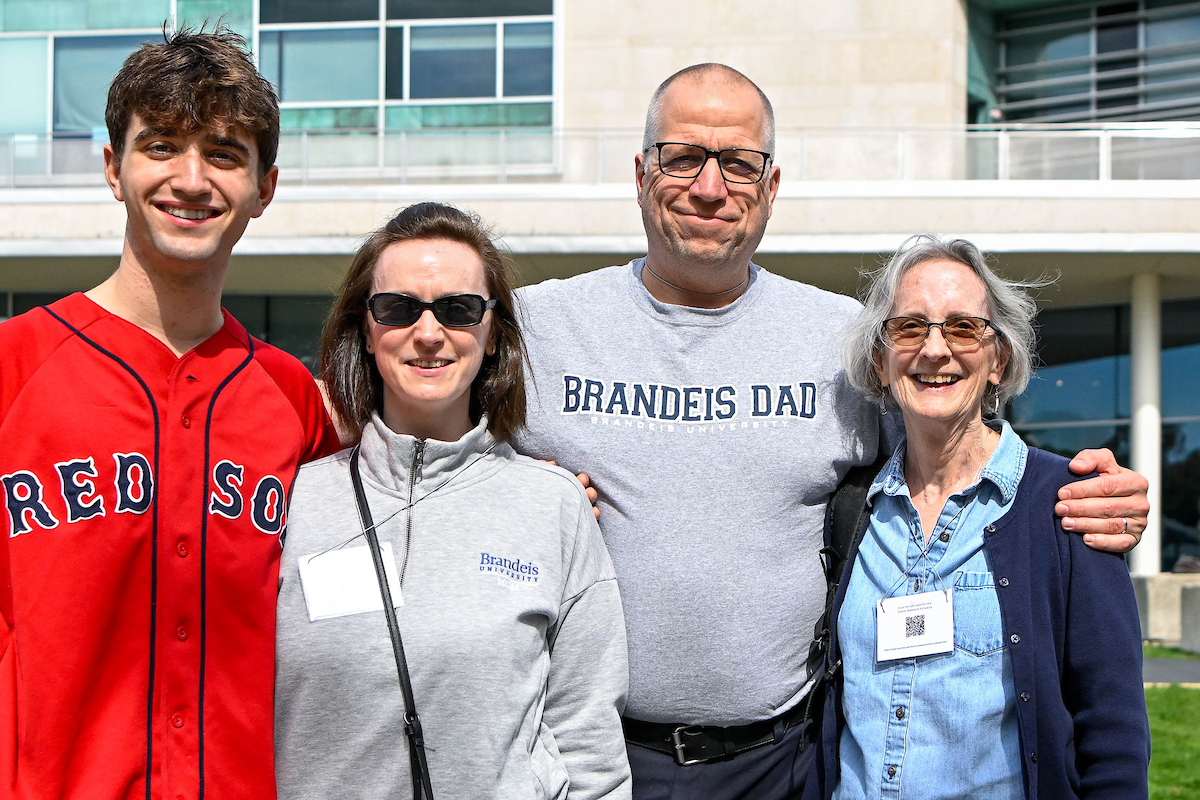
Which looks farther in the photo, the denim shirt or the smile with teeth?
the denim shirt

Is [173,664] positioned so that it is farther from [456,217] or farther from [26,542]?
[456,217]

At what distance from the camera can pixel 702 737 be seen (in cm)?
338

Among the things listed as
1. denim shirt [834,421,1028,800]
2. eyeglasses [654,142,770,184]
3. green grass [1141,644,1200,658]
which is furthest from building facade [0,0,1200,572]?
denim shirt [834,421,1028,800]

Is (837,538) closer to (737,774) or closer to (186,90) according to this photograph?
(737,774)

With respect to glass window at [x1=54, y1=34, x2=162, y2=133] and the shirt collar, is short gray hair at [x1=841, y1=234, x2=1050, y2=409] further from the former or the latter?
glass window at [x1=54, y1=34, x2=162, y2=133]

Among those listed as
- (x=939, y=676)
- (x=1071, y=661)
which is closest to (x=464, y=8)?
(x=939, y=676)

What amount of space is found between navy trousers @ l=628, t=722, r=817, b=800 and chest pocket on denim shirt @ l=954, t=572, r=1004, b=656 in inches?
25.1

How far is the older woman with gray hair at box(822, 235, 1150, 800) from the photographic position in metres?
2.90

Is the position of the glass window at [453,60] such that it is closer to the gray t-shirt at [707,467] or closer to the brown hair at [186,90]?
the gray t-shirt at [707,467]

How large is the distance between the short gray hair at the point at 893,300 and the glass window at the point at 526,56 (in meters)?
15.8

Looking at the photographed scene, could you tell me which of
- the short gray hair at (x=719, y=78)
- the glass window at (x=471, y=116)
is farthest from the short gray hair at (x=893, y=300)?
the glass window at (x=471, y=116)

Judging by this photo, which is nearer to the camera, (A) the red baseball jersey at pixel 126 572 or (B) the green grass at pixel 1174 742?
(A) the red baseball jersey at pixel 126 572

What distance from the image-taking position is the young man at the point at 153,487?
2.54m

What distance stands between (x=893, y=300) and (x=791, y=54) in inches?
621
